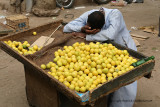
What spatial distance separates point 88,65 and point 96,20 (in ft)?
2.84

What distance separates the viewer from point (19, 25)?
23.0 feet

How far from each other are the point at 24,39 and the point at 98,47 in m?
1.36

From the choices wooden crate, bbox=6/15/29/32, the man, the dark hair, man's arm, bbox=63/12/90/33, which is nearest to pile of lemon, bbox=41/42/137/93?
the man

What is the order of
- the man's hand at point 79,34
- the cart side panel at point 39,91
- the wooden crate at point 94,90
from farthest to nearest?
the man's hand at point 79,34 < the cart side panel at point 39,91 < the wooden crate at point 94,90

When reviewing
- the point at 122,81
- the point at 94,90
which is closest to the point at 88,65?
the point at 122,81

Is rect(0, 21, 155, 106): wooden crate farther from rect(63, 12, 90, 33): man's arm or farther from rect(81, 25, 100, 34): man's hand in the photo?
rect(63, 12, 90, 33): man's arm

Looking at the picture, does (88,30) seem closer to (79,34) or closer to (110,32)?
(79,34)

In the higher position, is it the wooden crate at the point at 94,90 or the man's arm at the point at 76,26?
the man's arm at the point at 76,26

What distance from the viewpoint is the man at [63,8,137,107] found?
3.23 m

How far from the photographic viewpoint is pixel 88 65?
273 centimetres

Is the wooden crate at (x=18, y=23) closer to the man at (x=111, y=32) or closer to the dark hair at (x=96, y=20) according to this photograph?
the man at (x=111, y=32)

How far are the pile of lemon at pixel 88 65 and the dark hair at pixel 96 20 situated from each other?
13.3 inches

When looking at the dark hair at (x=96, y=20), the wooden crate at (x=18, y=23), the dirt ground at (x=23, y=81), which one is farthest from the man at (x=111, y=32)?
the wooden crate at (x=18, y=23)

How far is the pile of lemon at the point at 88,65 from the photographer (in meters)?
2.38
